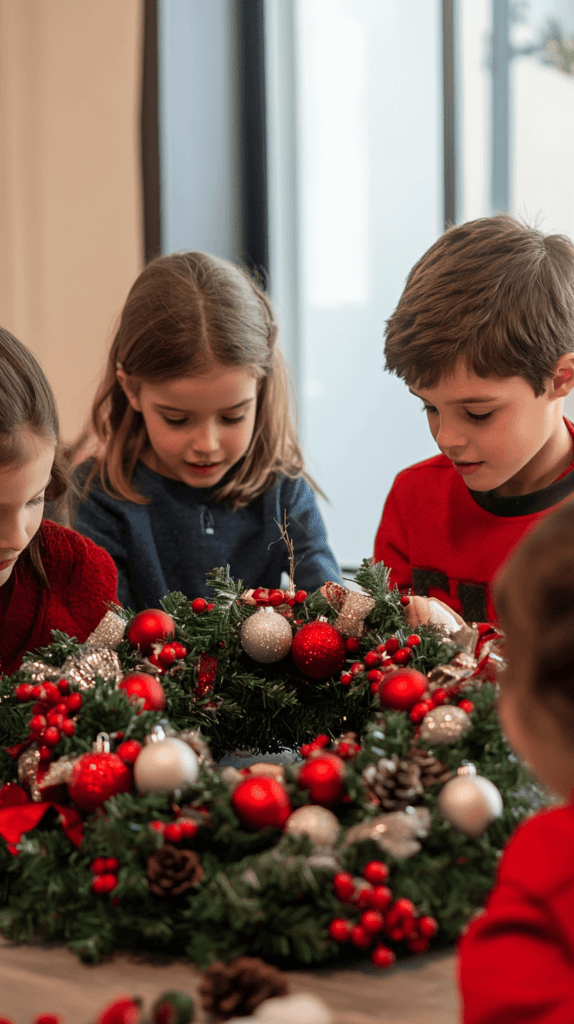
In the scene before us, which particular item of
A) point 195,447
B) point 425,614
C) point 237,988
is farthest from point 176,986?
point 195,447

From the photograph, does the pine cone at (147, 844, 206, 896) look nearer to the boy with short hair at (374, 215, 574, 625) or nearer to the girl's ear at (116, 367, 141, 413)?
the boy with short hair at (374, 215, 574, 625)

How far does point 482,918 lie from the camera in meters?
0.46

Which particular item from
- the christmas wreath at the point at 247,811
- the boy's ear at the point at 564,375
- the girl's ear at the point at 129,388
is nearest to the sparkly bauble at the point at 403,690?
the christmas wreath at the point at 247,811

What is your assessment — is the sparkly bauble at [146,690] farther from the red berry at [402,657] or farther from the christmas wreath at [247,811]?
the red berry at [402,657]

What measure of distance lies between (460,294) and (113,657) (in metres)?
0.63

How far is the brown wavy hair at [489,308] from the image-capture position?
3.52ft

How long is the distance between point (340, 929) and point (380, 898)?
29 millimetres

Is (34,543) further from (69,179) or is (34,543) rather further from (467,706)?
(69,179)

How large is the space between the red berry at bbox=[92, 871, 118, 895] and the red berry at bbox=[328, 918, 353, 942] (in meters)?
0.14

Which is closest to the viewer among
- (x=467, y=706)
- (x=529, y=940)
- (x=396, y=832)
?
(x=529, y=940)

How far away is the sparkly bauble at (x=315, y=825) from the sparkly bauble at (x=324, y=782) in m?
0.02

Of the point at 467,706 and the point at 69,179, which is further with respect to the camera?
the point at 69,179

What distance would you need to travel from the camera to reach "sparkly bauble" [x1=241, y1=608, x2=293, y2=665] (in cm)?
79

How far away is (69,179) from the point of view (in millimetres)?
2461
